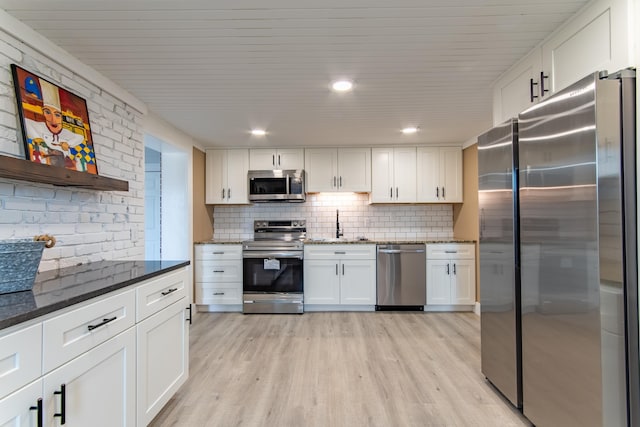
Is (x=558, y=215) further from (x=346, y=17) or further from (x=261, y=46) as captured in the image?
(x=261, y=46)

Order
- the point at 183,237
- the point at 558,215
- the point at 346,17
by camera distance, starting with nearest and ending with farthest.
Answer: the point at 558,215 → the point at 346,17 → the point at 183,237

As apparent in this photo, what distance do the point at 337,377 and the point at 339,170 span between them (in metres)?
2.71

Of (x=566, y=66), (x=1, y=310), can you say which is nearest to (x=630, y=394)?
(x=566, y=66)

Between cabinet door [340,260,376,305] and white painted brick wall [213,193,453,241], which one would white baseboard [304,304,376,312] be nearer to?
cabinet door [340,260,376,305]

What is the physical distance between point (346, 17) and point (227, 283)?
3411 millimetres

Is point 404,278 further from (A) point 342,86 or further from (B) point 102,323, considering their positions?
(B) point 102,323

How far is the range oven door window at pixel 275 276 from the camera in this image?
13.3 ft

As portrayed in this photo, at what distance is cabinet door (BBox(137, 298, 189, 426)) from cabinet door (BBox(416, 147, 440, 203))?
11.0 feet

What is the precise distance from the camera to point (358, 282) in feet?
13.5

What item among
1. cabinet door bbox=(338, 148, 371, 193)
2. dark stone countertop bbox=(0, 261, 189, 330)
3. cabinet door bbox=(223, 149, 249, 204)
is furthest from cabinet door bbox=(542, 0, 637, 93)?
cabinet door bbox=(223, 149, 249, 204)

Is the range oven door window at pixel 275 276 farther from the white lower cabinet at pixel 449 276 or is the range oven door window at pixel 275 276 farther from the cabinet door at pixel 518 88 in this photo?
the cabinet door at pixel 518 88

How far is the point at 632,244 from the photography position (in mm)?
1269

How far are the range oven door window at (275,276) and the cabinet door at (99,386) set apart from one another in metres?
2.52

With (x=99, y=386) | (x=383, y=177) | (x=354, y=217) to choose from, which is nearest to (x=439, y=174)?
(x=383, y=177)
